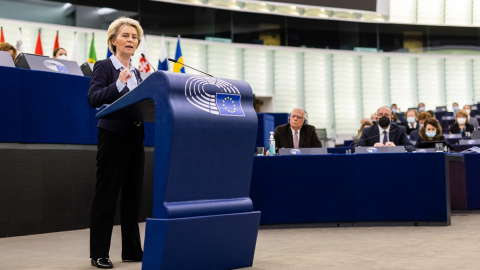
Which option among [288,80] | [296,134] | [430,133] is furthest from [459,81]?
[296,134]

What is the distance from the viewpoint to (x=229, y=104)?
3594 millimetres

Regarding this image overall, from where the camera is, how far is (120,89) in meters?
3.77

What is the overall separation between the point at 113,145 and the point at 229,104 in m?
0.77

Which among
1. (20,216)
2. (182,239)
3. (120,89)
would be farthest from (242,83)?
(20,216)

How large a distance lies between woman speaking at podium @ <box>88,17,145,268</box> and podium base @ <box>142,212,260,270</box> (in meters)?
0.67

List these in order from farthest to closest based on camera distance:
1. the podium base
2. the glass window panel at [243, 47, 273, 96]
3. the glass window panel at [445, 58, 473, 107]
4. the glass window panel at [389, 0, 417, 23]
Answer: the glass window panel at [445, 58, 473, 107], the glass window panel at [389, 0, 417, 23], the glass window panel at [243, 47, 273, 96], the podium base

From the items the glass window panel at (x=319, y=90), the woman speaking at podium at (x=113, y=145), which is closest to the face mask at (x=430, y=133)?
the woman speaking at podium at (x=113, y=145)

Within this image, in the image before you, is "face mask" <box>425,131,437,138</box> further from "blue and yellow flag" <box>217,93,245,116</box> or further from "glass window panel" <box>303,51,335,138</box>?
"glass window panel" <box>303,51,335,138</box>

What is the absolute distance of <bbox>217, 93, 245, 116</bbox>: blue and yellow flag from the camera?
3.53 meters

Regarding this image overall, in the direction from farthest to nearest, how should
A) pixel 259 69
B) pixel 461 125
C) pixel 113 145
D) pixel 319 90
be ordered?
pixel 319 90 → pixel 259 69 → pixel 461 125 → pixel 113 145

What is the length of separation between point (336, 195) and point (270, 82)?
14615 mm

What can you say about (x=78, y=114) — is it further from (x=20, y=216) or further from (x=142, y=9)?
(x=142, y=9)

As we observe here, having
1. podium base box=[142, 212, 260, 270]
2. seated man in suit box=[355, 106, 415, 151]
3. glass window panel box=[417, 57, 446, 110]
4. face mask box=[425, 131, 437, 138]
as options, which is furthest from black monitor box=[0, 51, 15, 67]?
glass window panel box=[417, 57, 446, 110]

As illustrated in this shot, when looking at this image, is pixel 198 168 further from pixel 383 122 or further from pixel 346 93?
pixel 346 93
